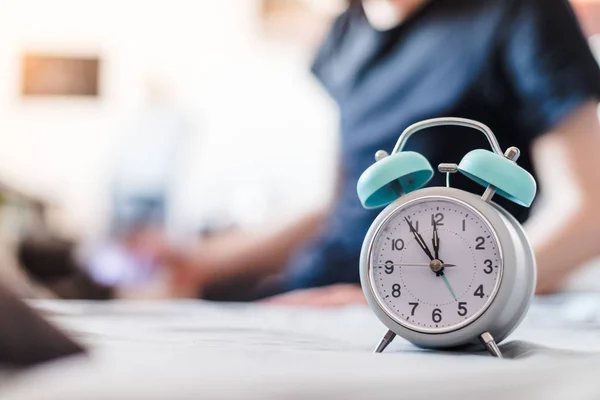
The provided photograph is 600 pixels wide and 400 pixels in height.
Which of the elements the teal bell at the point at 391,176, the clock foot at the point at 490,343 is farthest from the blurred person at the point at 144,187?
the clock foot at the point at 490,343

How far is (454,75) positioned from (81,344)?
118 centimetres

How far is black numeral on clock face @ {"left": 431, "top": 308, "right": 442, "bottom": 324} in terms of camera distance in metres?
0.69

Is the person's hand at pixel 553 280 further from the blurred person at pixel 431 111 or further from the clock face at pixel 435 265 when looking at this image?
the clock face at pixel 435 265

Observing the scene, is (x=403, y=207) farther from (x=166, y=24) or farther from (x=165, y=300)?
(x=166, y=24)

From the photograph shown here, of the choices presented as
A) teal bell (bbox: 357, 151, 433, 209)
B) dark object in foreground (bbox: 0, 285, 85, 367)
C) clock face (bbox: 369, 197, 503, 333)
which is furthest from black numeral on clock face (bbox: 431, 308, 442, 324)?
dark object in foreground (bbox: 0, 285, 85, 367)

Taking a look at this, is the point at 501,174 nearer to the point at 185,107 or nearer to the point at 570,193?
the point at 570,193

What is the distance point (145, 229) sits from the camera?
1.75 metres

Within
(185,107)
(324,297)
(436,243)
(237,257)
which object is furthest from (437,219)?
(185,107)

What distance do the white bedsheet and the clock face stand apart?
0.15ft

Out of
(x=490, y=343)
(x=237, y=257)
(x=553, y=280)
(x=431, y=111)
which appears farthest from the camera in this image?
(x=237, y=257)

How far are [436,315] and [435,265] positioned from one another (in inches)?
1.9

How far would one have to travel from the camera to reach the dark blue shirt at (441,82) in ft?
4.68

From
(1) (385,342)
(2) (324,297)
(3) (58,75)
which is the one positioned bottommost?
(2) (324,297)

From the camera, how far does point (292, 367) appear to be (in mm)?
539
